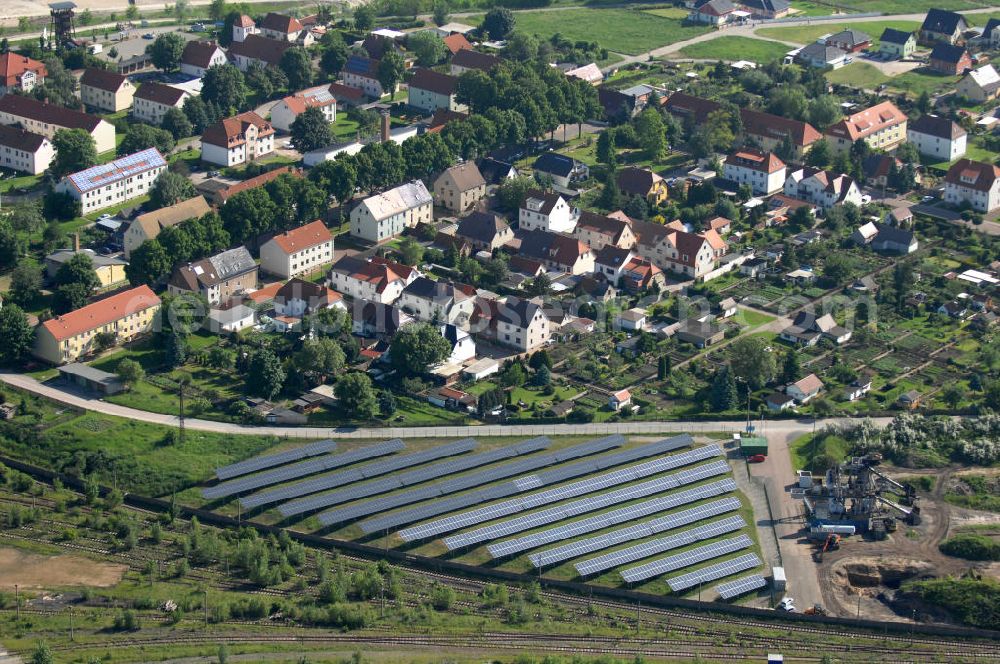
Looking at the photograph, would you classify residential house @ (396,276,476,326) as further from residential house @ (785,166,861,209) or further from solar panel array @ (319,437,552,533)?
residential house @ (785,166,861,209)

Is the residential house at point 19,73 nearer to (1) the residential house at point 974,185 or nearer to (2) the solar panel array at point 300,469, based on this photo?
(2) the solar panel array at point 300,469

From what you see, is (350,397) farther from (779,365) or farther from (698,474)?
(779,365)

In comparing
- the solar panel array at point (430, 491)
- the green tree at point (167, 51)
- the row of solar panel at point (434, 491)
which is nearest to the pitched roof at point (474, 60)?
the green tree at point (167, 51)

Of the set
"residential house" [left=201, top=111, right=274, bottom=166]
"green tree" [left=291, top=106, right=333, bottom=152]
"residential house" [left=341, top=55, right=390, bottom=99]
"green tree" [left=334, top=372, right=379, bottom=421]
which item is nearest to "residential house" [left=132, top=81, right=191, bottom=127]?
"residential house" [left=201, top=111, right=274, bottom=166]

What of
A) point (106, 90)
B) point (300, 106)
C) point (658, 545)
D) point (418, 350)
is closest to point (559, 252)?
point (418, 350)

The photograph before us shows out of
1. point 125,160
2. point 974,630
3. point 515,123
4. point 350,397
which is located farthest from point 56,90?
point 974,630
